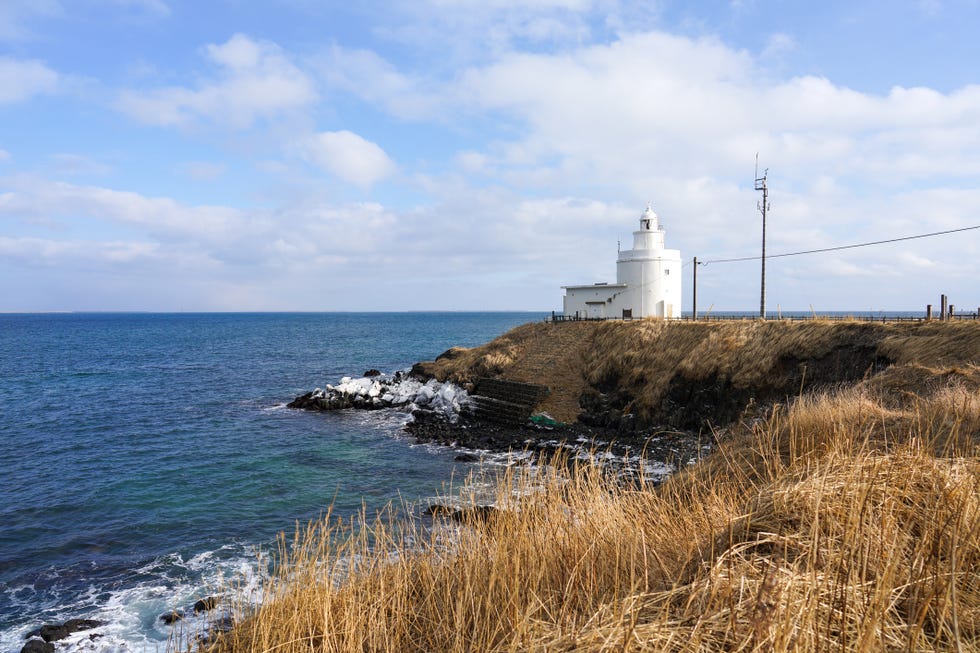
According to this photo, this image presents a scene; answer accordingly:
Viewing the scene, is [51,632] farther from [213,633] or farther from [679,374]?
[679,374]

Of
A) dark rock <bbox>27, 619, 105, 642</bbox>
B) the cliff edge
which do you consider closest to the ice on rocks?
the cliff edge

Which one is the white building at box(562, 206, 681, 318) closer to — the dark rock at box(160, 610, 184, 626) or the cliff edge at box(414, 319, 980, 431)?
the cliff edge at box(414, 319, 980, 431)

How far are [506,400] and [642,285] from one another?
1742 centimetres

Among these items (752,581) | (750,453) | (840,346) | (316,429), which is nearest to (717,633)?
(752,581)

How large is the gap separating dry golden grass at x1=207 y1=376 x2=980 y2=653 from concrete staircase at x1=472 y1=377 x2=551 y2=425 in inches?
756

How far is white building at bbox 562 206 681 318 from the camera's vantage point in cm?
3859

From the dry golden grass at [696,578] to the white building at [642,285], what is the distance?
34049 millimetres

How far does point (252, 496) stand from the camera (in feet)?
51.6

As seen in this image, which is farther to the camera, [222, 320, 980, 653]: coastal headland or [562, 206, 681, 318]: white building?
[562, 206, 681, 318]: white building

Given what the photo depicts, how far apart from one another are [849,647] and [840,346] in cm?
2157

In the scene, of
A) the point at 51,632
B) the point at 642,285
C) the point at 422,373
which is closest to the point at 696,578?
the point at 51,632

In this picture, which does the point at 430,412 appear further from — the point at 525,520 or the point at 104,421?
the point at 525,520

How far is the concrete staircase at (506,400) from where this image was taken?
2530 cm

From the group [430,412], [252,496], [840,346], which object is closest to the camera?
[252,496]
